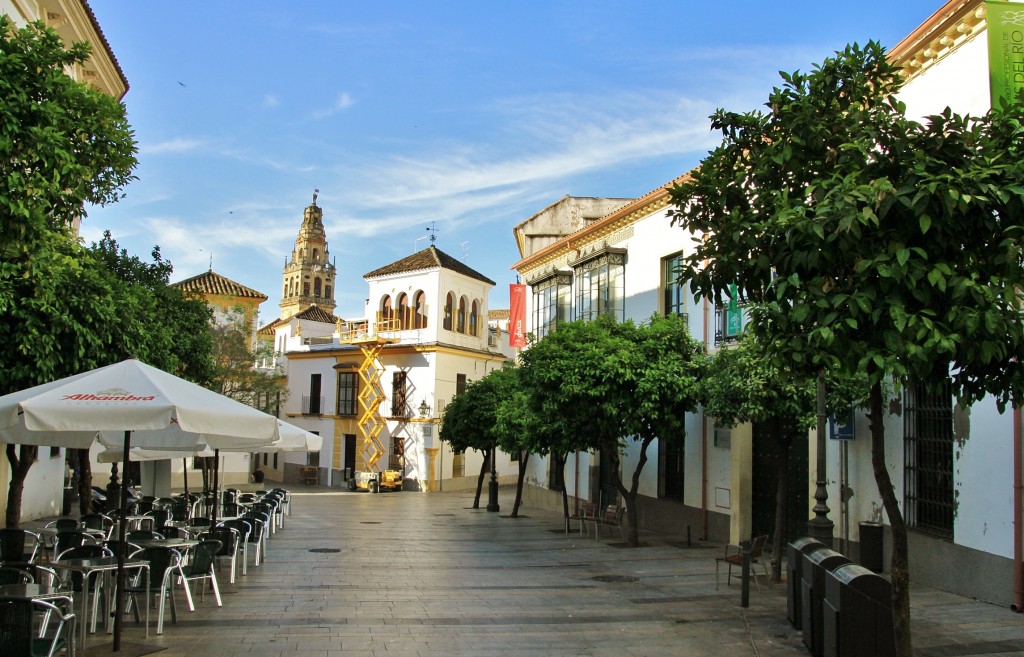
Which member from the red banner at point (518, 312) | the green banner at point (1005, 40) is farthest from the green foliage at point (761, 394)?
the red banner at point (518, 312)

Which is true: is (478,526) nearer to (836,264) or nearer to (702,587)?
(702,587)

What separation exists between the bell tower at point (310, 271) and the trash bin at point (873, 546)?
76121 mm

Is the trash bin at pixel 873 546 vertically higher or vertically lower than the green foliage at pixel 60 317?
lower

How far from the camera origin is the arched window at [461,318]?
161 feet

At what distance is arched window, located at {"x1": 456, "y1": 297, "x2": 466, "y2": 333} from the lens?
1936 inches

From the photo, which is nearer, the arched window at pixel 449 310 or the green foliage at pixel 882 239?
the green foliage at pixel 882 239

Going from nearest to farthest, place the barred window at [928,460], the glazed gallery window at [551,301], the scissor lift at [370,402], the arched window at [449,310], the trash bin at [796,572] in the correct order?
the trash bin at [796,572] < the barred window at [928,460] < the glazed gallery window at [551,301] < the scissor lift at [370,402] < the arched window at [449,310]

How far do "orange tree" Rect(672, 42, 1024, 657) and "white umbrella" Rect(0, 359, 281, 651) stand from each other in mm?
4923

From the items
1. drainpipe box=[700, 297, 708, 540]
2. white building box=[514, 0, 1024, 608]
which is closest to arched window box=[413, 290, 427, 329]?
white building box=[514, 0, 1024, 608]

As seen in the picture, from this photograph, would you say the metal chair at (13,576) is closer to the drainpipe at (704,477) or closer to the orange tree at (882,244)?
the orange tree at (882,244)

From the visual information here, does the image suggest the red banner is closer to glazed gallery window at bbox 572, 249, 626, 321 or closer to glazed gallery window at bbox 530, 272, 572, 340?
glazed gallery window at bbox 530, 272, 572, 340

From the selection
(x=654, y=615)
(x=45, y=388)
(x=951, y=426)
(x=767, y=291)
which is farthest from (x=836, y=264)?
(x=45, y=388)

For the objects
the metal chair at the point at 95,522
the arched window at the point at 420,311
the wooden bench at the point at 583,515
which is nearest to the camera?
the metal chair at the point at 95,522

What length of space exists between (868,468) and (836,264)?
8090mm
